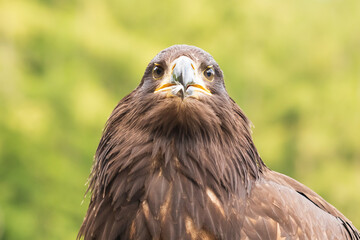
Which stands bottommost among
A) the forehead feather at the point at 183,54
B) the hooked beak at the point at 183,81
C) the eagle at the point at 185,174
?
the eagle at the point at 185,174

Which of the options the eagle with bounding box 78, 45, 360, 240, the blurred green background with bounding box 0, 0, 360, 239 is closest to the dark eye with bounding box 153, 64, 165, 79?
the eagle with bounding box 78, 45, 360, 240

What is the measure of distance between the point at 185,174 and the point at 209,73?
2.23ft

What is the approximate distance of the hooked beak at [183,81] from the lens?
11.1 feet

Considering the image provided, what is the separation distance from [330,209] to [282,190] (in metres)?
0.57

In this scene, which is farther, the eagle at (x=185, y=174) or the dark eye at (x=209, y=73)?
the dark eye at (x=209, y=73)

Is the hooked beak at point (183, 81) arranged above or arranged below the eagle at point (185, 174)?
above

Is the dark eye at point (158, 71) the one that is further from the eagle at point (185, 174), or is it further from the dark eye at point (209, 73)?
the dark eye at point (209, 73)

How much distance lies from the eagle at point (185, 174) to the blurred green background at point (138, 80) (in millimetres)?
8591

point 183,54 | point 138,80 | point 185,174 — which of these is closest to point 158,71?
point 183,54

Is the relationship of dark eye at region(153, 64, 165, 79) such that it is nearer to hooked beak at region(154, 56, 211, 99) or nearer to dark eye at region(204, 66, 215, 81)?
hooked beak at region(154, 56, 211, 99)

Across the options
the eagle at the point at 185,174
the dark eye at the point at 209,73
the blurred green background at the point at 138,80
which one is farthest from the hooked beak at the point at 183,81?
the blurred green background at the point at 138,80

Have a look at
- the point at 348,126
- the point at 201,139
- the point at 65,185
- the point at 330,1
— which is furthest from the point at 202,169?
the point at 330,1

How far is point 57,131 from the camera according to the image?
12.6 m

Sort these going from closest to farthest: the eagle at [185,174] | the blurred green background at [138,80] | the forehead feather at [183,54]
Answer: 1. the eagle at [185,174]
2. the forehead feather at [183,54]
3. the blurred green background at [138,80]
